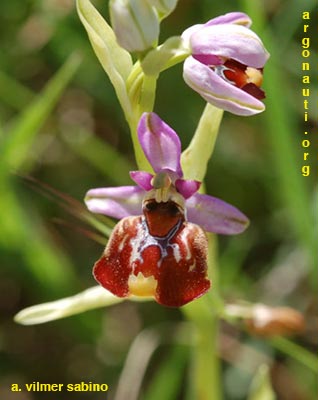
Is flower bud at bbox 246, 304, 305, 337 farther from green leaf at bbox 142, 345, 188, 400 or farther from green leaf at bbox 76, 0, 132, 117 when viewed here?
green leaf at bbox 76, 0, 132, 117

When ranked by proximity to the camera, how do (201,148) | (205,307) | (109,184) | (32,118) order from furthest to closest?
(109,184) < (32,118) < (205,307) < (201,148)

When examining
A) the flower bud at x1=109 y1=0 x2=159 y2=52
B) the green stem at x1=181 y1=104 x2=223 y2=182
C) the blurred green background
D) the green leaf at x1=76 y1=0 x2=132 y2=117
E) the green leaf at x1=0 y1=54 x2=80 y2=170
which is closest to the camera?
the flower bud at x1=109 y1=0 x2=159 y2=52

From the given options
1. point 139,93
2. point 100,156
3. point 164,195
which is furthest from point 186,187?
point 100,156

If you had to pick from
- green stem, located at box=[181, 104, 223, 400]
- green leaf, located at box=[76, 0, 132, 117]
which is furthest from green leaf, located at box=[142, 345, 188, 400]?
green leaf, located at box=[76, 0, 132, 117]

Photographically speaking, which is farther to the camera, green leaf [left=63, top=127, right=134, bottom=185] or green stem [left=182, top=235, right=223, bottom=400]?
green leaf [left=63, top=127, right=134, bottom=185]

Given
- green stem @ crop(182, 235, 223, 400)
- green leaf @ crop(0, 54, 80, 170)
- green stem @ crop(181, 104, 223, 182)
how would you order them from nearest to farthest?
1. green stem @ crop(181, 104, 223, 182)
2. green stem @ crop(182, 235, 223, 400)
3. green leaf @ crop(0, 54, 80, 170)

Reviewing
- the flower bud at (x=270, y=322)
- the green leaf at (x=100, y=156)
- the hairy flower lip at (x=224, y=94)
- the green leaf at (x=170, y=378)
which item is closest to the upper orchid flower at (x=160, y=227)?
the hairy flower lip at (x=224, y=94)

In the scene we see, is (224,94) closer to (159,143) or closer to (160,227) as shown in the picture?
(159,143)
